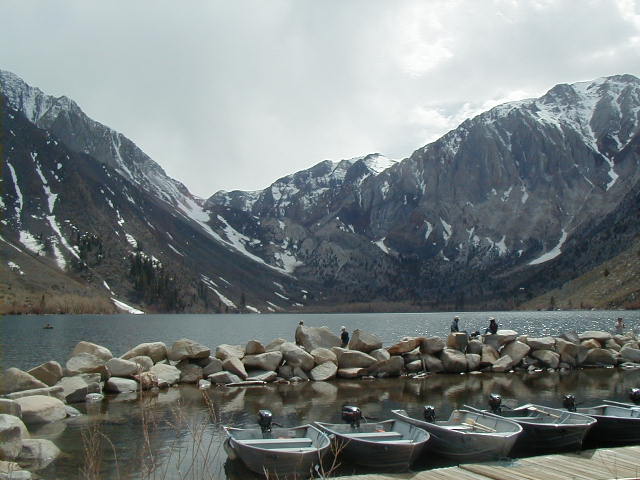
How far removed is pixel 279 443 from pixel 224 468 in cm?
208

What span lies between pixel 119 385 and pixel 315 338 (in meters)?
16.0

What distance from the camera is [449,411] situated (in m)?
28.4

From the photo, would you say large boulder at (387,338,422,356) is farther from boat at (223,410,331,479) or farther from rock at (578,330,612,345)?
boat at (223,410,331,479)

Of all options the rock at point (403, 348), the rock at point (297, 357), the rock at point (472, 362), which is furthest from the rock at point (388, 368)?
the rock at point (472, 362)

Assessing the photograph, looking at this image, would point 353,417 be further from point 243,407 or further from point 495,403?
point 243,407

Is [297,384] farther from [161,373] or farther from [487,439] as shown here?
[487,439]

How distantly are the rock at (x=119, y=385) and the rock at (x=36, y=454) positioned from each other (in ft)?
43.7

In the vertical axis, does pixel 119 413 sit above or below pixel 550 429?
below

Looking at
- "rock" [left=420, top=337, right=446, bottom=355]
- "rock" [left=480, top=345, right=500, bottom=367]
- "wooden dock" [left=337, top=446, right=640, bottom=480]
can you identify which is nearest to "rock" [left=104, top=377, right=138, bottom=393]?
"rock" [left=420, top=337, right=446, bottom=355]

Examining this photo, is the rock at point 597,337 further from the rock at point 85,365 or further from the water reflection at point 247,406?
the rock at point 85,365

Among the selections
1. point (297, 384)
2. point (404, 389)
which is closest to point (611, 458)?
point (404, 389)

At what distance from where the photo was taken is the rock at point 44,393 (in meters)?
28.0

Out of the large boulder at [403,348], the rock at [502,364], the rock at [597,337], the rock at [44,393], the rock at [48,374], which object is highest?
the rock at [597,337]

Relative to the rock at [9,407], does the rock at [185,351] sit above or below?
above
